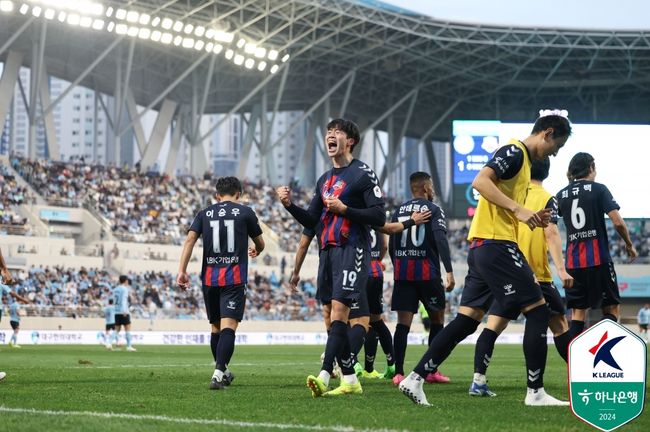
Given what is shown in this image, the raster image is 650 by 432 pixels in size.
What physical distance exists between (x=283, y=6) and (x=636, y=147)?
20.5m

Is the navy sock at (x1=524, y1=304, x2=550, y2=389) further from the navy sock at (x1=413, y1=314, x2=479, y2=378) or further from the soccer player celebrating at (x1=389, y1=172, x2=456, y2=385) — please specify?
the soccer player celebrating at (x1=389, y1=172, x2=456, y2=385)

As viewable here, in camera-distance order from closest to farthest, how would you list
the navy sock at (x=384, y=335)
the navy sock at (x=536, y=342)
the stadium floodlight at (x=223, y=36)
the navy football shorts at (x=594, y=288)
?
the navy sock at (x=536, y=342) < the navy football shorts at (x=594, y=288) < the navy sock at (x=384, y=335) < the stadium floodlight at (x=223, y=36)

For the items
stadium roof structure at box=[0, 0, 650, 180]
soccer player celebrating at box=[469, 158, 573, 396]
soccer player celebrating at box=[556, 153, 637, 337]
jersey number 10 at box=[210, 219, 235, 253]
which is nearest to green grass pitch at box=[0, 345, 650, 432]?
soccer player celebrating at box=[469, 158, 573, 396]

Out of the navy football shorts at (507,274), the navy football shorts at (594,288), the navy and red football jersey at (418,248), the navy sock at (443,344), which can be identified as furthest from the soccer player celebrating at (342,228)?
the navy football shorts at (594,288)

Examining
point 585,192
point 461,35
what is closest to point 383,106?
point 461,35

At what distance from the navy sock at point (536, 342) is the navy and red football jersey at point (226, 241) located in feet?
12.2

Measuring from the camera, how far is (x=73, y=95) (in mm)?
157125

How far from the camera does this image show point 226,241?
12.1m

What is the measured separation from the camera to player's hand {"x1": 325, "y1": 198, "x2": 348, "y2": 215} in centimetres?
991

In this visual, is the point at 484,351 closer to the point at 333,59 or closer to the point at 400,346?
the point at 400,346

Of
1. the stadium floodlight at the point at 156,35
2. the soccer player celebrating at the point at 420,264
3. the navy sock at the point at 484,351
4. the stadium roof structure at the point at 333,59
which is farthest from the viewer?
the stadium roof structure at the point at 333,59

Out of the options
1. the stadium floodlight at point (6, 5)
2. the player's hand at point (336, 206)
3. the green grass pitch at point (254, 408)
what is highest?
the stadium floodlight at point (6, 5)

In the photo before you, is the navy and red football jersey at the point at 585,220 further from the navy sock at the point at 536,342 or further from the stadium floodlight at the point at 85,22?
the stadium floodlight at the point at 85,22

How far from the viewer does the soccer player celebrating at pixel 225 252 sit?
1194 centimetres
